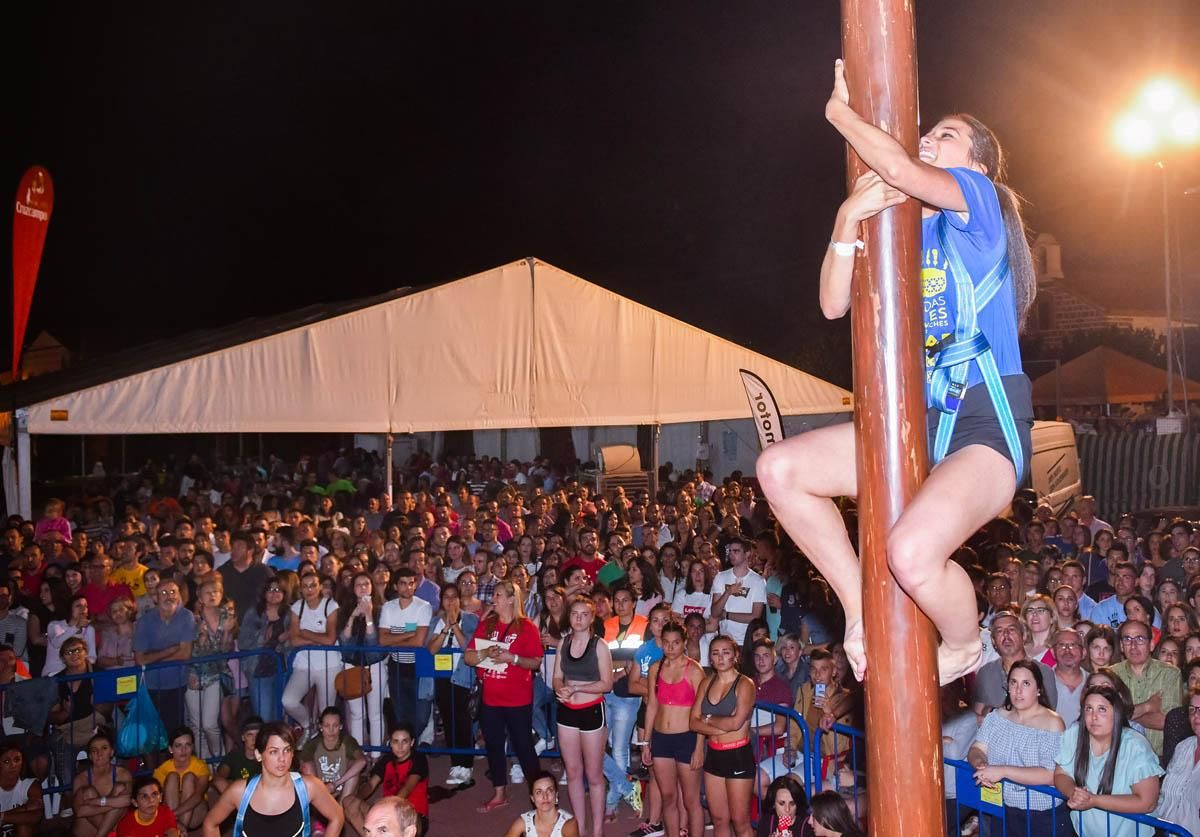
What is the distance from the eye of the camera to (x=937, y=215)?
7.94 ft

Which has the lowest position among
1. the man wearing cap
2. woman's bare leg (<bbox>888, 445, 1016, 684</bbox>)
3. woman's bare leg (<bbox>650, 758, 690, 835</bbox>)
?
woman's bare leg (<bbox>650, 758, 690, 835</bbox>)

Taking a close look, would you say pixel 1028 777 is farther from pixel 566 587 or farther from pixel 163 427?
pixel 163 427

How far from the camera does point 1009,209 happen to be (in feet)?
A: 8.61

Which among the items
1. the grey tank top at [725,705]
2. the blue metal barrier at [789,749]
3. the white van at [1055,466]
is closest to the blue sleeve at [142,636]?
the grey tank top at [725,705]

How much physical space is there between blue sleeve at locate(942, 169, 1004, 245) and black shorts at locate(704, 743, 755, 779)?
5094mm

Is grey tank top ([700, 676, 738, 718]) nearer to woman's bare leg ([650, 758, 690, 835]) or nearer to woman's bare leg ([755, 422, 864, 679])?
woman's bare leg ([650, 758, 690, 835])

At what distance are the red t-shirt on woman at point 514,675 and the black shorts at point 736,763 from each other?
1765mm

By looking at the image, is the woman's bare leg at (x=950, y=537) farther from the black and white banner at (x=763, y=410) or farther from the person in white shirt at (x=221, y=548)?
the black and white banner at (x=763, y=410)

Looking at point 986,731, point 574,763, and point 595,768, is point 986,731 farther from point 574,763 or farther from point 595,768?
point 574,763

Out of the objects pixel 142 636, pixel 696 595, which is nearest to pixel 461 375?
pixel 696 595

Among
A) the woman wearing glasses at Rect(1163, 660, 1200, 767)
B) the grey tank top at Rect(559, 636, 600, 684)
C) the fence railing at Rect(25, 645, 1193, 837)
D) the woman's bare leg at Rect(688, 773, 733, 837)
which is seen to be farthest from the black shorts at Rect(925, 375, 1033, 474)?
the grey tank top at Rect(559, 636, 600, 684)

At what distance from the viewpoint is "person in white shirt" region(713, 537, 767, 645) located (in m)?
8.90

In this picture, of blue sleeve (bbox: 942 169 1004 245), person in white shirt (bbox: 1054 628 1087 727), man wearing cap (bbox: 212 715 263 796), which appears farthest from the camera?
man wearing cap (bbox: 212 715 263 796)

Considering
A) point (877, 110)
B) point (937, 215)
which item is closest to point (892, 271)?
point (877, 110)
